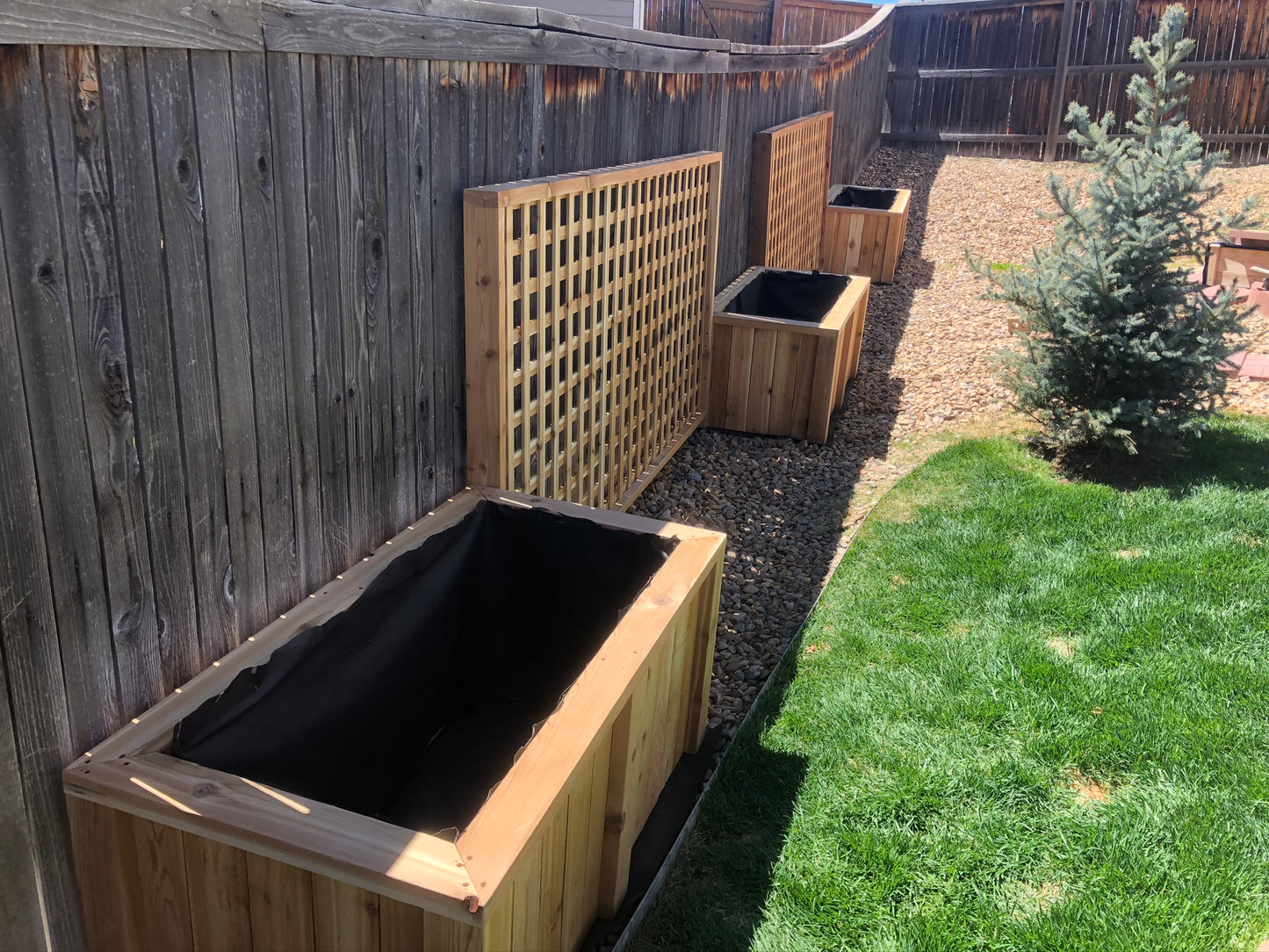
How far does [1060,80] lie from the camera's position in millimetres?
14938

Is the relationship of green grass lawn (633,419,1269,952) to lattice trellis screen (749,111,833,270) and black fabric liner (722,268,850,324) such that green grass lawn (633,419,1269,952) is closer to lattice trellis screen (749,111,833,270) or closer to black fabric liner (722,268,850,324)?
black fabric liner (722,268,850,324)

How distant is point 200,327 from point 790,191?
7.09 m

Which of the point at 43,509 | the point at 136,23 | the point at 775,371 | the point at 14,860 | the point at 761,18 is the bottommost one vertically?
the point at 775,371

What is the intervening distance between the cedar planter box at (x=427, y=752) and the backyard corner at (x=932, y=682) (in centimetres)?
38

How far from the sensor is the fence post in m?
14.7

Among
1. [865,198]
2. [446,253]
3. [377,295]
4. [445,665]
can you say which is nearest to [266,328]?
[377,295]

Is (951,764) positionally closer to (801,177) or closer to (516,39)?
(516,39)

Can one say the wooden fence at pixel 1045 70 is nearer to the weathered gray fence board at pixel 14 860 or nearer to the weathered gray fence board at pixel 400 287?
the weathered gray fence board at pixel 400 287

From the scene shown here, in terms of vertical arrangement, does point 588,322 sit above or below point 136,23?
below

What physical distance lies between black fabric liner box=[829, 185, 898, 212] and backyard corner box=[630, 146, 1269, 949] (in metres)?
4.99

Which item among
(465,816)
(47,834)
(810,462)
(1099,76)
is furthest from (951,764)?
(1099,76)

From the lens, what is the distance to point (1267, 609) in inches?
161

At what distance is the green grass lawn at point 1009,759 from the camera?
106 inches

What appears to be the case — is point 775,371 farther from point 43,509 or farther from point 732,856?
point 43,509
